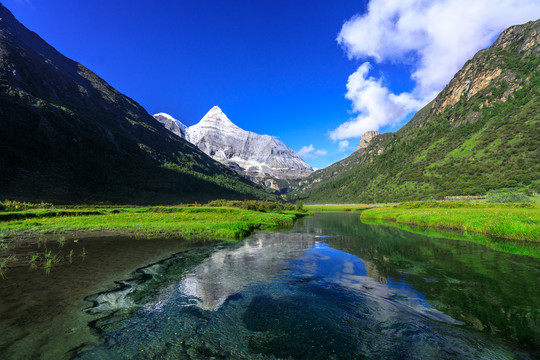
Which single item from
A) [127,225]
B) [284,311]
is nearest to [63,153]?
[127,225]

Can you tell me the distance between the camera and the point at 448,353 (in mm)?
7977

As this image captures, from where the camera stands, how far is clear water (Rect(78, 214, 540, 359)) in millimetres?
8156

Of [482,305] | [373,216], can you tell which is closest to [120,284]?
[482,305]

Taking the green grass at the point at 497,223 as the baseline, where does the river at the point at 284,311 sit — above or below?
below

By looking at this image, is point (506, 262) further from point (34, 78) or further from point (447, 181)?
point (34, 78)

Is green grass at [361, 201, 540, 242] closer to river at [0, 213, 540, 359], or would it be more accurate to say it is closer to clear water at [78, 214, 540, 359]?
river at [0, 213, 540, 359]

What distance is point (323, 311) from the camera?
1152 centimetres

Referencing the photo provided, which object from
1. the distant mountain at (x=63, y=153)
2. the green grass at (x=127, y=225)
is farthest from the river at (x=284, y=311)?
the distant mountain at (x=63, y=153)

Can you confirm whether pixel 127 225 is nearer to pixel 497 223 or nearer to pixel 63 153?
pixel 497 223

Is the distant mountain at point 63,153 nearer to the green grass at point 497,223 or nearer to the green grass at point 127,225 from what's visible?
the green grass at point 127,225

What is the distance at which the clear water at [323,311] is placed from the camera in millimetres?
8156

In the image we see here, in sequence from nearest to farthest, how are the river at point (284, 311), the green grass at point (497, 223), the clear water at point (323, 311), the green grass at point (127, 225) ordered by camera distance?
the river at point (284, 311)
the clear water at point (323, 311)
the green grass at point (497, 223)
the green grass at point (127, 225)

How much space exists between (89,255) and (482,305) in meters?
30.1

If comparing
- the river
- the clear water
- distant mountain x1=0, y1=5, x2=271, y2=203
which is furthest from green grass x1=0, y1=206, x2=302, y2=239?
distant mountain x1=0, y1=5, x2=271, y2=203
